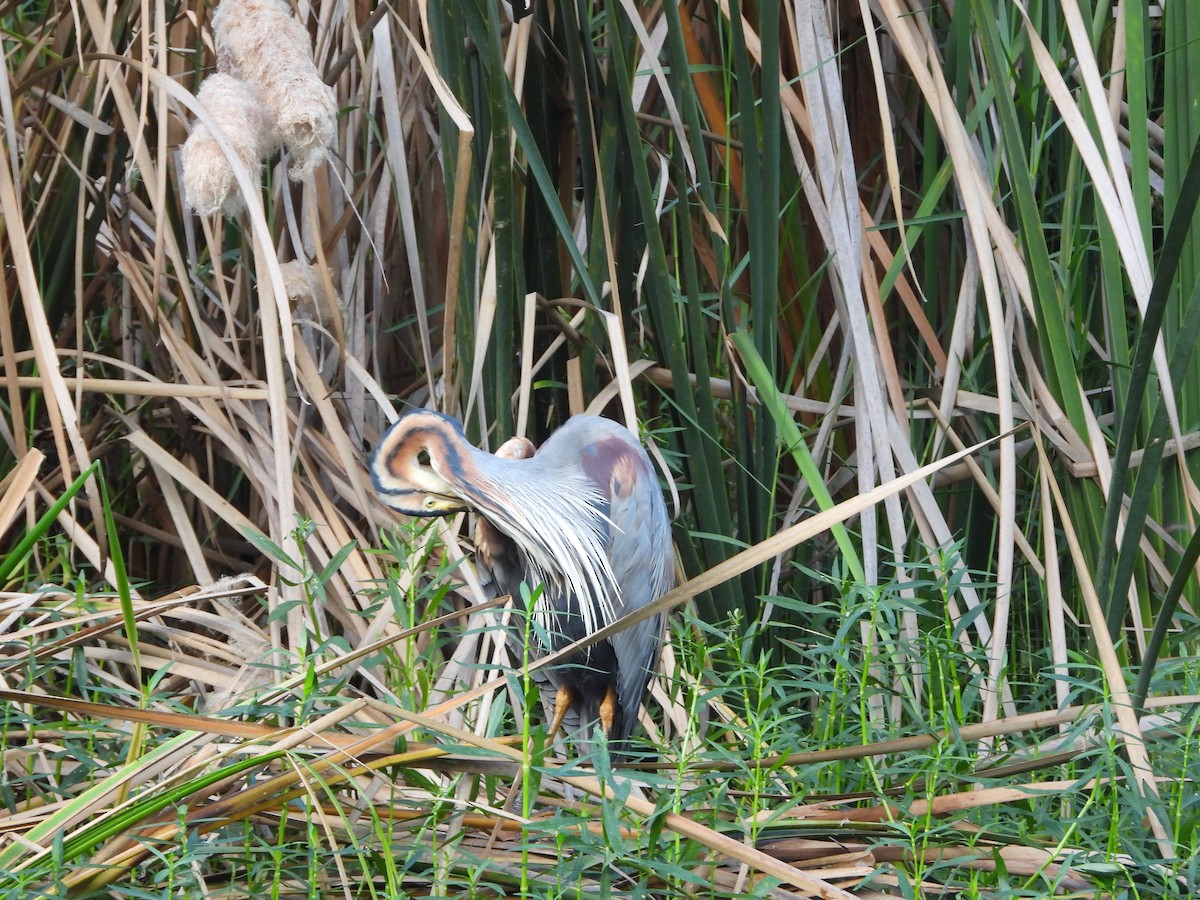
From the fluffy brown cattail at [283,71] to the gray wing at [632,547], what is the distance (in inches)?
15.8

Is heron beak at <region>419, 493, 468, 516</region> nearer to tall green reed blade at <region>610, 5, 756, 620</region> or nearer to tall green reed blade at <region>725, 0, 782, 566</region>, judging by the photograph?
tall green reed blade at <region>610, 5, 756, 620</region>

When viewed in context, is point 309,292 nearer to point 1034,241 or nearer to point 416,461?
point 416,461

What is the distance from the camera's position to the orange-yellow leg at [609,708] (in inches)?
52.0

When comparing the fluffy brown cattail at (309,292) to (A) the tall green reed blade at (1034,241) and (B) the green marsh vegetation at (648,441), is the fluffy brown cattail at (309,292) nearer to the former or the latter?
(B) the green marsh vegetation at (648,441)

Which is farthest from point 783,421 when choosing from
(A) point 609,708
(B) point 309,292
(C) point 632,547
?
(B) point 309,292

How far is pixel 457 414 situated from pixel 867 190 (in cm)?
69

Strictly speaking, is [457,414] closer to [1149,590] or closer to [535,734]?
[535,734]

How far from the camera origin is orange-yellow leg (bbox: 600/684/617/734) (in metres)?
1.32

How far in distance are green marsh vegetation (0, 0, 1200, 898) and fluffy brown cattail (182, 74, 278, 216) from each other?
37mm

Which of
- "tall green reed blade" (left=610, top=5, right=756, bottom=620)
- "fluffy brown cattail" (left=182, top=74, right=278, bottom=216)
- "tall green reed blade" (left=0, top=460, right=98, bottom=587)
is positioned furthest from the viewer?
"tall green reed blade" (left=610, top=5, right=756, bottom=620)

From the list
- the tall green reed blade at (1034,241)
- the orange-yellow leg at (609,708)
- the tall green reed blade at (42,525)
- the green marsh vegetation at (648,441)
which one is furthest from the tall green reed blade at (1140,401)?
the tall green reed blade at (42,525)

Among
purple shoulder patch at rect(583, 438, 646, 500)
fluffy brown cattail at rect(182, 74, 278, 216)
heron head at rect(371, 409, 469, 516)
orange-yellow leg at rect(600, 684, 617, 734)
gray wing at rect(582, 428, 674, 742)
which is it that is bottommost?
orange-yellow leg at rect(600, 684, 617, 734)

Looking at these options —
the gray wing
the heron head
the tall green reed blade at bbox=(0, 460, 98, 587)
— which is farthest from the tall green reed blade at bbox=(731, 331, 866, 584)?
the tall green reed blade at bbox=(0, 460, 98, 587)

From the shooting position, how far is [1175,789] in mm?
1023
